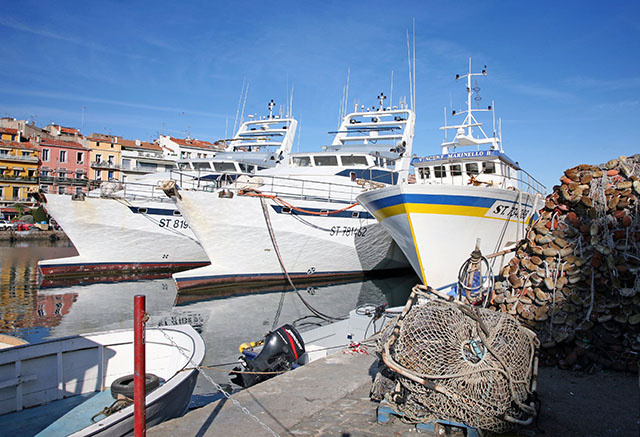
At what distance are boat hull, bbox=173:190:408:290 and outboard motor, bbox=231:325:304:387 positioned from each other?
8358 millimetres

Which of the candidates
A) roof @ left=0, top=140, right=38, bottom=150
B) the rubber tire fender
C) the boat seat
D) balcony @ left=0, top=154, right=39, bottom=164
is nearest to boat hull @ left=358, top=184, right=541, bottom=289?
the rubber tire fender

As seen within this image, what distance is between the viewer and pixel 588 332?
5.32 metres

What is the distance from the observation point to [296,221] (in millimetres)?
15195

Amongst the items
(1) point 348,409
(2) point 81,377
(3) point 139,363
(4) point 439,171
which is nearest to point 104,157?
(4) point 439,171

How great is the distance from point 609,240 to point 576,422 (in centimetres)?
247

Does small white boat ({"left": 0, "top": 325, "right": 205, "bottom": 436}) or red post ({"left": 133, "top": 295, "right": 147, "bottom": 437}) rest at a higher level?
red post ({"left": 133, "top": 295, "right": 147, "bottom": 437})

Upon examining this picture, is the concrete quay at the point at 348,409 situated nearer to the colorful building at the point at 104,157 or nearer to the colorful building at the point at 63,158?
the colorful building at the point at 63,158

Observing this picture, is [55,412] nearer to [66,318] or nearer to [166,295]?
[66,318]

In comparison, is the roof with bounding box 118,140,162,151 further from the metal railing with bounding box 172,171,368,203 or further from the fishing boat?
the fishing boat

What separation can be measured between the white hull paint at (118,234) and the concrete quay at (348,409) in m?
13.9

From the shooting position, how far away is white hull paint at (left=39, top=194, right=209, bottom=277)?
57.0 ft

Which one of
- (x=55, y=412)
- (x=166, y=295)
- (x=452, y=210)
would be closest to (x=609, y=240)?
(x=452, y=210)

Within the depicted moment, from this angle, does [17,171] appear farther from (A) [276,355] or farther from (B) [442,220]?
(A) [276,355]

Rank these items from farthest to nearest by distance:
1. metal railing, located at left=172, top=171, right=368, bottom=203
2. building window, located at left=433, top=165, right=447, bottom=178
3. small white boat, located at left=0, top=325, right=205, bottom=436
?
1. metal railing, located at left=172, top=171, right=368, bottom=203
2. building window, located at left=433, top=165, right=447, bottom=178
3. small white boat, located at left=0, top=325, right=205, bottom=436
